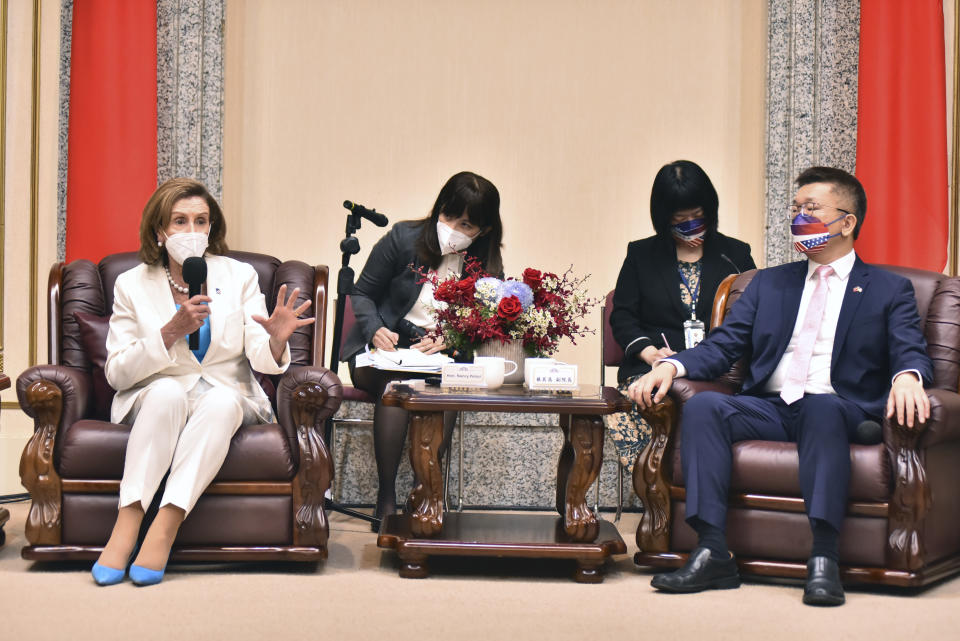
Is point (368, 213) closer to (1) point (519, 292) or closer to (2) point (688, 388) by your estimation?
(1) point (519, 292)

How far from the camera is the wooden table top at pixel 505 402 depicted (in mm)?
2844

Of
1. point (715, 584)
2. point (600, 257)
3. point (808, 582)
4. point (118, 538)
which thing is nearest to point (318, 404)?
point (118, 538)

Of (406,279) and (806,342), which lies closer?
(806,342)

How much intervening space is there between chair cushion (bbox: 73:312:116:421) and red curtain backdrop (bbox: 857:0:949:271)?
10.5ft

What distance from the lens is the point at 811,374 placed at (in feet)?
10.2

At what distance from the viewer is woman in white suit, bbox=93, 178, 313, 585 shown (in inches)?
110

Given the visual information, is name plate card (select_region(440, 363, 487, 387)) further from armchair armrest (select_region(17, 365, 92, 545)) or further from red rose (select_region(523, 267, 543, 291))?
armchair armrest (select_region(17, 365, 92, 545))

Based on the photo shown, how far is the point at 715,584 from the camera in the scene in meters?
2.80

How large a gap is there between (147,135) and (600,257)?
2.22 meters

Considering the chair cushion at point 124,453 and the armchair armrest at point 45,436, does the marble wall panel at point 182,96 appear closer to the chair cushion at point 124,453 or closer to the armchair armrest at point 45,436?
the armchair armrest at point 45,436

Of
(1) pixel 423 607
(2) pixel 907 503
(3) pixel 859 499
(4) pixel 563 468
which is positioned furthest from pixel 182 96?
(2) pixel 907 503

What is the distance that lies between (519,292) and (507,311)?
9 centimetres

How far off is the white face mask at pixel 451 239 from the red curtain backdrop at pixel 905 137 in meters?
1.93

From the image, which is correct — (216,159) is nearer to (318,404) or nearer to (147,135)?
(147,135)
